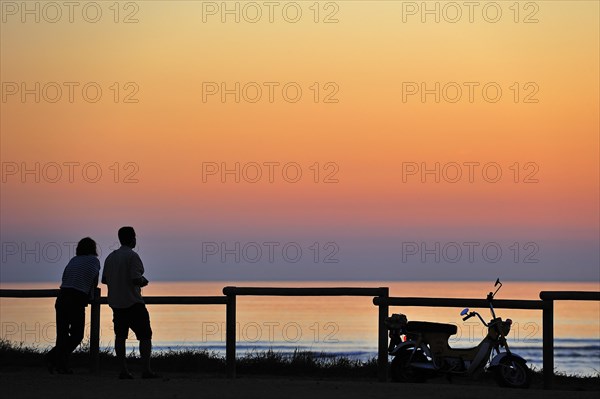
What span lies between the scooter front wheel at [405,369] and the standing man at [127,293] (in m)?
3.13

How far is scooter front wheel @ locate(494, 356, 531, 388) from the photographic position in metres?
13.9

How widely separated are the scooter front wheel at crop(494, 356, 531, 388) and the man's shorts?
4370mm

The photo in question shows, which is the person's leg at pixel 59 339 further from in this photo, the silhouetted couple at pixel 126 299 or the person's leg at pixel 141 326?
the person's leg at pixel 141 326

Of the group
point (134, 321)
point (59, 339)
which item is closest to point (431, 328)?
point (134, 321)

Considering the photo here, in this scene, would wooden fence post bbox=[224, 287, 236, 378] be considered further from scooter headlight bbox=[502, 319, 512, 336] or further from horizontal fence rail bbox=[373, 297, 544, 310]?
scooter headlight bbox=[502, 319, 512, 336]

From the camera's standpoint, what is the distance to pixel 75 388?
12.7 meters

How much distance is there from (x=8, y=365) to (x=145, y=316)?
159 inches

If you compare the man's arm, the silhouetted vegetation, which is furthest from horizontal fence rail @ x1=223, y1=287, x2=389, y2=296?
the man's arm

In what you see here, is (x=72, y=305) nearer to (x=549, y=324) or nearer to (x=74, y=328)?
(x=74, y=328)

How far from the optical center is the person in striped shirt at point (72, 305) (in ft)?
48.5

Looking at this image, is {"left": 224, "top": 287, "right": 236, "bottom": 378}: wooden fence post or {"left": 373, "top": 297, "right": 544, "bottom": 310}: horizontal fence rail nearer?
{"left": 373, "top": 297, "right": 544, "bottom": 310}: horizontal fence rail

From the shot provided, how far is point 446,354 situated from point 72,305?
4.92 metres

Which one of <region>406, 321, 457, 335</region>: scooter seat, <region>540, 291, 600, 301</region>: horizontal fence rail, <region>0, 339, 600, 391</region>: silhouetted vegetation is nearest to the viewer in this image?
<region>540, 291, 600, 301</region>: horizontal fence rail

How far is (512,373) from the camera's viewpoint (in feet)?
45.8
